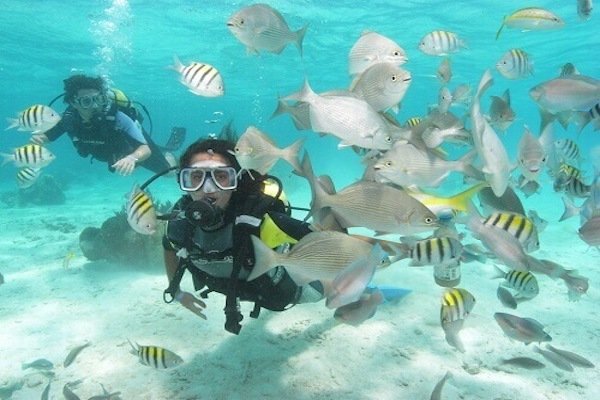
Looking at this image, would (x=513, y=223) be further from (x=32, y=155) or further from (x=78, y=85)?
(x=78, y=85)

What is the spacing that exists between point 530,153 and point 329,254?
1901mm

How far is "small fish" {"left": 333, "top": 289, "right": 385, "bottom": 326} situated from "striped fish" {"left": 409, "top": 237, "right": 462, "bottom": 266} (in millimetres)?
645

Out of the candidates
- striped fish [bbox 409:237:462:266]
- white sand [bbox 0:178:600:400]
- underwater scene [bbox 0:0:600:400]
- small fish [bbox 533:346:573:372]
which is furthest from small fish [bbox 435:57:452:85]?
white sand [bbox 0:178:600:400]

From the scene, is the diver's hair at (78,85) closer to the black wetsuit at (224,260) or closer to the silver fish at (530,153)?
the black wetsuit at (224,260)

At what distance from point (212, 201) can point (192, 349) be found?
8.25 ft

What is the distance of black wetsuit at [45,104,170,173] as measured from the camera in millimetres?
8469

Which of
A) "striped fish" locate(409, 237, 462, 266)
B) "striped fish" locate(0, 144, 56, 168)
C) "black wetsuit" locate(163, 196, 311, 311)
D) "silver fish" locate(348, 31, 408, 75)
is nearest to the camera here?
"striped fish" locate(409, 237, 462, 266)

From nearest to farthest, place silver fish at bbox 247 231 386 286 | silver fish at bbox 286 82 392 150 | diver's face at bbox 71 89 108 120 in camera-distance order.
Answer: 1. silver fish at bbox 247 231 386 286
2. silver fish at bbox 286 82 392 150
3. diver's face at bbox 71 89 108 120

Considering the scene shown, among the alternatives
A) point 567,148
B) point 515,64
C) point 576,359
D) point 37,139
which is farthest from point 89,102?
point 576,359

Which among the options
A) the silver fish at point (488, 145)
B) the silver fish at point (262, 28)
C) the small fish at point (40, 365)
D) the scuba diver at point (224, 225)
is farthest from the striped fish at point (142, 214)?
the silver fish at point (488, 145)

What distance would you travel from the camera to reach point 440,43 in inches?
209

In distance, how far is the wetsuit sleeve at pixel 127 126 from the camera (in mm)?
Answer: 8453

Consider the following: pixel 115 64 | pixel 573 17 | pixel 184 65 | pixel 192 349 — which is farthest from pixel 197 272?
pixel 115 64

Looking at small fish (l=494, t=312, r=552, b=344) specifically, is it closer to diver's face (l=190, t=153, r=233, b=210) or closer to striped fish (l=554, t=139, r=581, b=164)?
striped fish (l=554, t=139, r=581, b=164)
